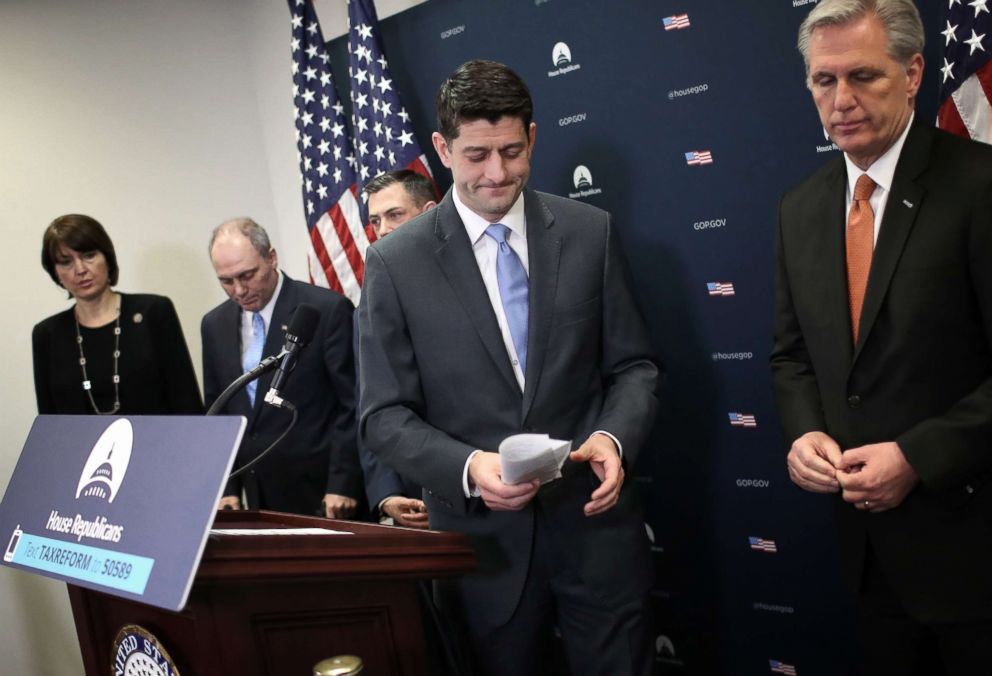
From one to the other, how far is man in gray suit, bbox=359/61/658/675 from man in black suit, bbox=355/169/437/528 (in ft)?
1.88

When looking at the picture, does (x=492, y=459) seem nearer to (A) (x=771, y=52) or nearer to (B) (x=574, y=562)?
(B) (x=574, y=562)

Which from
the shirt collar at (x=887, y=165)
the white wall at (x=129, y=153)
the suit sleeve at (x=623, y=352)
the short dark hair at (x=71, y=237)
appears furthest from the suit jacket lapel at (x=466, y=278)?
the white wall at (x=129, y=153)

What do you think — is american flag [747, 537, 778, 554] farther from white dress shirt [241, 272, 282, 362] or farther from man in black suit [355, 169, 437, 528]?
white dress shirt [241, 272, 282, 362]

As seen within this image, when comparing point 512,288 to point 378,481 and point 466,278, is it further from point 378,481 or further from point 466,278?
point 378,481

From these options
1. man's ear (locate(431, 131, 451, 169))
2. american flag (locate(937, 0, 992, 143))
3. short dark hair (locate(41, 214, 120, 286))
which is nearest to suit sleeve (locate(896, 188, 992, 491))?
american flag (locate(937, 0, 992, 143))

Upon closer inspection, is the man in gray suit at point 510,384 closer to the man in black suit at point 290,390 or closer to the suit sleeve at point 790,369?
the suit sleeve at point 790,369

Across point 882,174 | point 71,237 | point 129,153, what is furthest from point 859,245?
point 129,153

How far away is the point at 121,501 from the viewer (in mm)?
1542

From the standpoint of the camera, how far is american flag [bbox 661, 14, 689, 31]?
9.41ft

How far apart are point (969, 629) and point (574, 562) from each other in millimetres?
779

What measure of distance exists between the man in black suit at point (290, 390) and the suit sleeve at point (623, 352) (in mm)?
1316

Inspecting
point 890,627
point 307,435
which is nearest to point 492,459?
point 890,627

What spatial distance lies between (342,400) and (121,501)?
1.71m

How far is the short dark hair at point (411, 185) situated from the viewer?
9.87ft
